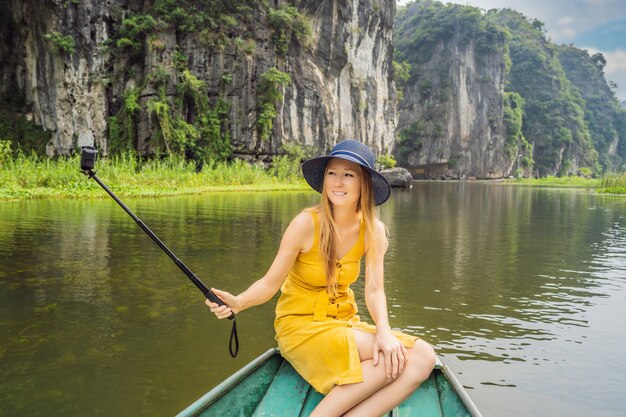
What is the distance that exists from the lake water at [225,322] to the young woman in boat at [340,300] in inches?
46.6

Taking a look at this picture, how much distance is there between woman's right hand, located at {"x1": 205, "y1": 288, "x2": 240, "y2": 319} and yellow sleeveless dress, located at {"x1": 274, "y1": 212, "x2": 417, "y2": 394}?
0.89 feet

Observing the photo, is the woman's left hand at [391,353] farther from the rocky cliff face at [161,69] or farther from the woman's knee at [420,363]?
the rocky cliff face at [161,69]

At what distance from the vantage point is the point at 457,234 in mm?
11844

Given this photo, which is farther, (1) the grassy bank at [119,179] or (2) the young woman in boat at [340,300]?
(1) the grassy bank at [119,179]

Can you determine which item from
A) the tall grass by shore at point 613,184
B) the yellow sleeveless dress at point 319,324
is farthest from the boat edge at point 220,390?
the tall grass by shore at point 613,184

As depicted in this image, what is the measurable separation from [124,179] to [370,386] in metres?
20.5

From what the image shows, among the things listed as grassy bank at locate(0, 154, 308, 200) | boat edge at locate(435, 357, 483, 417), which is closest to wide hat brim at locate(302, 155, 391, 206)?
boat edge at locate(435, 357, 483, 417)

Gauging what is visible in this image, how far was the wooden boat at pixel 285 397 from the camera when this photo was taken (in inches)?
92.4

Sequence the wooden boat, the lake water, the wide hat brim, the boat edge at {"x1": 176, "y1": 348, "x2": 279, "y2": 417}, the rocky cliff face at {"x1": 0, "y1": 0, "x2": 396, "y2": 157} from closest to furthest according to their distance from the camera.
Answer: the boat edge at {"x1": 176, "y1": 348, "x2": 279, "y2": 417} < the wooden boat < the wide hat brim < the lake water < the rocky cliff face at {"x1": 0, "y1": 0, "x2": 396, "y2": 157}

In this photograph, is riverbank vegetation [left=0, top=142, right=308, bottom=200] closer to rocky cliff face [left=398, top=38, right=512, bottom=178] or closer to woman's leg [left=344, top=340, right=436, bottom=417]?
woman's leg [left=344, top=340, right=436, bottom=417]

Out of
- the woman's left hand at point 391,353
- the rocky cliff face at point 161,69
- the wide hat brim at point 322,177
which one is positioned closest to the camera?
the woman's left hand at point 391,353

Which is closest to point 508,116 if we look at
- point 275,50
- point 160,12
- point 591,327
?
point 275,50

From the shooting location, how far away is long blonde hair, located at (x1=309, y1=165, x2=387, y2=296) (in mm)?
2559

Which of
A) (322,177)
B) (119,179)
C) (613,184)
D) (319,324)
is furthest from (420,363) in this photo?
(613,184)
